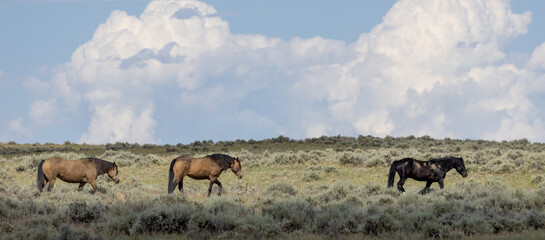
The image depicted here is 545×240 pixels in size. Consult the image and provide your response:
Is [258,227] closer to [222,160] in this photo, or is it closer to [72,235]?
[72,235]

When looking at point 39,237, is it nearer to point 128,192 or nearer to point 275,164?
point 128,192

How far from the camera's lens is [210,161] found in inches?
964

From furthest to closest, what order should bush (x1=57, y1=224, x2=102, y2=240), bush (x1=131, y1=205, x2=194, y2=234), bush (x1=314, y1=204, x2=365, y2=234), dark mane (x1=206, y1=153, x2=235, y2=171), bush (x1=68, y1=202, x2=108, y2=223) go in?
dark mane (x1=206, y1=153, x2=235, y2=171) < bush (x1=68, y1=202, x2=108, y2=223) < bush (x1=131, y1=205, x2=194, y2=234) < bush (x1=314, y1=204, x2=365, y2=234) < bush (x1=57, y1=224, x2=102, y2=240)

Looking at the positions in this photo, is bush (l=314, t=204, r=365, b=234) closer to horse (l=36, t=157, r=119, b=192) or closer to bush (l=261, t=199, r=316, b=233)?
bush (l=261, t=199, r=316, b=233)

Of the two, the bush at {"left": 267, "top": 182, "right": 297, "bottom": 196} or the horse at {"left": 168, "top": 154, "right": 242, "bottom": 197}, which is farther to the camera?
the bush at {"left": 267, "top": 182, "right": 297, "bottom": 196}

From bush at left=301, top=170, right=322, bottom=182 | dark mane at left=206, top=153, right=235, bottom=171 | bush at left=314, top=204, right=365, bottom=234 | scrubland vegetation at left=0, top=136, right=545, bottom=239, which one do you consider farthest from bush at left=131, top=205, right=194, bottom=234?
bush at left=301, top=170, right=322, bottom=182

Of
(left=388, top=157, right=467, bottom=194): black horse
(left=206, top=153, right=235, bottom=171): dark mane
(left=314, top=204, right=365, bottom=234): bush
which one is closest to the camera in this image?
(left=314, top=204, right=365, bottom=234): bush

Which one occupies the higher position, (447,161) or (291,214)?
(447,161)

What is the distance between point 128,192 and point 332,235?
11970mm

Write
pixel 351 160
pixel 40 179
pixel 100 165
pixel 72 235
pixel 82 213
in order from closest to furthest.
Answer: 1. pixel 72 235
2. pixel 82 213
3. pixel 40 179
4. pixel 100 165
5. pixel 351 160

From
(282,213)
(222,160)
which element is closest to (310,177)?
(222,160)

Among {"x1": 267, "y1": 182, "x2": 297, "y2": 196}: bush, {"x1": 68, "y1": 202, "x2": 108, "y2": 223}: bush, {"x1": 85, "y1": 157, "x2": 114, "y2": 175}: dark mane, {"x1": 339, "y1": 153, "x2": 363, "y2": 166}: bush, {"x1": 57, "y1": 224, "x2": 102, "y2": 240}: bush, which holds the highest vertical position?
{"x1": 339, "y1": 153, "x2": 363, "y2": 166}: bush

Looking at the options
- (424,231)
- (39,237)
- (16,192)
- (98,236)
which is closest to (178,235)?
(98,236)

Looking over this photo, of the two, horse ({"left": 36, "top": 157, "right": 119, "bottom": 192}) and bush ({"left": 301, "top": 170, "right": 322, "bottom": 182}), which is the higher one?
bush ({"left": 301, "top": 170, "right": 322, "bottom": 182})
